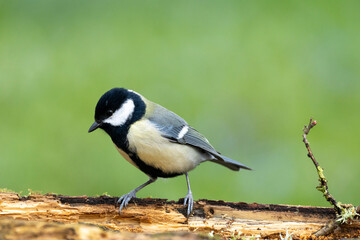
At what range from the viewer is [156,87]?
6.16 m

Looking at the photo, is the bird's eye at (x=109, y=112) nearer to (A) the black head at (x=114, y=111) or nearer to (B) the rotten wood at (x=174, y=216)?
(A) the black head at (x=114, y=111)

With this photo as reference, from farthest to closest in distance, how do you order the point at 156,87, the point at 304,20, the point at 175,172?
the point at 304,20
the point at 156,87
the point at 175,172

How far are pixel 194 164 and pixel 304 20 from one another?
3856mm

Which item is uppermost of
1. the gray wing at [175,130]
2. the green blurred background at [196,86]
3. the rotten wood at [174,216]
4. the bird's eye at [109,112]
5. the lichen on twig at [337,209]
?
the green blurred background at [196,86]

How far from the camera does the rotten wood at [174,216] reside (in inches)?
126

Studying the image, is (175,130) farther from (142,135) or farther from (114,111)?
(114,111)

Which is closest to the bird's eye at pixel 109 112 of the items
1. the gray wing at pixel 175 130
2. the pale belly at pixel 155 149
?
the pale belly at pixel 155 149

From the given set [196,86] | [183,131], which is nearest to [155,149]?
[183,131]

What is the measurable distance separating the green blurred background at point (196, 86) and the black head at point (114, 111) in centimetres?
152

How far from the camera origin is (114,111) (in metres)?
3.61

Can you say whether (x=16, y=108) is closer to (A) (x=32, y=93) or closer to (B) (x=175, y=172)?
(A) (x=32, y=93)

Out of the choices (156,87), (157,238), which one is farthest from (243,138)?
(157,238)

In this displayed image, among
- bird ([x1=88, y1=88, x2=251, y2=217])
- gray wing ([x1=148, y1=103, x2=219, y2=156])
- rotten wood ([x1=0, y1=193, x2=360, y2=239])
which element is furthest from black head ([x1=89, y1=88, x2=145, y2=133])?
rotten wood ([x1=0, y1=193, x2=360, y2=239])

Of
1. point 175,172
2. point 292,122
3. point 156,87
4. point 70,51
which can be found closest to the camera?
point 175,172
